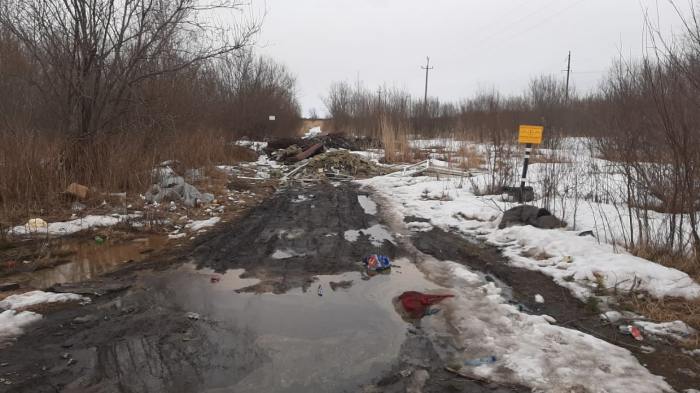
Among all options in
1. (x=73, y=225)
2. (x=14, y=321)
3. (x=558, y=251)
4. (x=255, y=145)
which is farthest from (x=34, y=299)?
(x=255, y=145)

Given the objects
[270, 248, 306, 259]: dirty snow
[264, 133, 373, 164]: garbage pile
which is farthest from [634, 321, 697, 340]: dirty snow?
[264, 133, 373, 164]: garbage pile

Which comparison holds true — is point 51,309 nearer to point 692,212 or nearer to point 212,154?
point 692,212

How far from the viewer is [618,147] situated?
558 cm

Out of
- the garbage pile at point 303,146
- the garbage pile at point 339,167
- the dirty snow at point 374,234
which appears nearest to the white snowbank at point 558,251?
the dirty snow at point 374,234

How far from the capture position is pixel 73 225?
6547 millimetres

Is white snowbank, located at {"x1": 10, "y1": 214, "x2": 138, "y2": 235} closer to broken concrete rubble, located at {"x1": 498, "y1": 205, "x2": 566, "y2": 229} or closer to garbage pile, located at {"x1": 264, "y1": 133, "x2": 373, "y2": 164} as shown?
broken concrete rubble, located at {"x1": 498, "y1": 205, "x2": 566, "y2": 229}

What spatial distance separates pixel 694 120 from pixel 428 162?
1023 centimetres

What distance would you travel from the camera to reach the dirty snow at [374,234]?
21.6 feet

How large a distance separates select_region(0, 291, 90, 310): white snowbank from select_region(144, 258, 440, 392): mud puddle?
0.76m

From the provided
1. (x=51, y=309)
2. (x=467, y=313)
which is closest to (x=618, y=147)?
(x=467, y=313)

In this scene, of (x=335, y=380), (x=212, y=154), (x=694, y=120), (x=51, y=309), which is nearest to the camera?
(x=335, y=380)

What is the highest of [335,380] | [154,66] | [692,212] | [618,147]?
[154,66]

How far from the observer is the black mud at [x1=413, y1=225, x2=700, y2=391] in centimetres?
312

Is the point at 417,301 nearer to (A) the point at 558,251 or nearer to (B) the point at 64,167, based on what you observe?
(A) the point at 558,251
